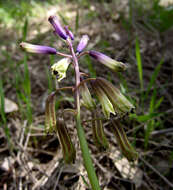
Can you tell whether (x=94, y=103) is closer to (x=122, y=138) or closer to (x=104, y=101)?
(x=104, y=101)

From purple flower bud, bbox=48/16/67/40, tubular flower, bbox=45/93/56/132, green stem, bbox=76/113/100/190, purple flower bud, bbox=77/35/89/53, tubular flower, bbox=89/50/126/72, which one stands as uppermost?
purple flower bud, bbox=48/16/67/40

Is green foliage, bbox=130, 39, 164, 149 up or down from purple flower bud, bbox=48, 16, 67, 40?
down

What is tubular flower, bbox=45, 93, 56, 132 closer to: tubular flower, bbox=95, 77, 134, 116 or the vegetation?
the vegetation

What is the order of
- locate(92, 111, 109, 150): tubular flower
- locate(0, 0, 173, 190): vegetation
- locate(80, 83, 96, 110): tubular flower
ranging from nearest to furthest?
locate(80, 83, 96, 110): tubular flower, locate(92, 111, 109, 150): tubular flower, locate(0, 0, 173, 190): vegetation

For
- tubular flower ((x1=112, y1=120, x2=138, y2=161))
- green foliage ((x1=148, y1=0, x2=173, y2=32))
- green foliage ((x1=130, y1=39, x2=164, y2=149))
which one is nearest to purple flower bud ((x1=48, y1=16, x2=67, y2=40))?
tubular flower ((x1=112, y1=120, x2=138, y2=161))

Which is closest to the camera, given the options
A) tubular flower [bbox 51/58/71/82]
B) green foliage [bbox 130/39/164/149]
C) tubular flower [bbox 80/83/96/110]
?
tubular flower [bbox 51/58/71/82]

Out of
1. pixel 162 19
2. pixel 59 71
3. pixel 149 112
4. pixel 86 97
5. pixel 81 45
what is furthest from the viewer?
pixel 162 19

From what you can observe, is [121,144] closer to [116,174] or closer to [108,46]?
[116,174]

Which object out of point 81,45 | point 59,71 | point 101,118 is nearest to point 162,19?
point 81,45
